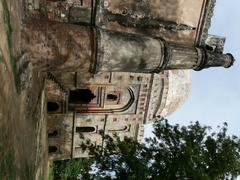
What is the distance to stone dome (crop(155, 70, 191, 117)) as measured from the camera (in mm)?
16508

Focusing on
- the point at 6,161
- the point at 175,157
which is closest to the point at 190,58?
the point at 175,157

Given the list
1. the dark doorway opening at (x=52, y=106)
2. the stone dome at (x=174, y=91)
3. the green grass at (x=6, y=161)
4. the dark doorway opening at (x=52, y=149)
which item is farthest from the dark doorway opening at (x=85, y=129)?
the green grass at (x=6, y=161)

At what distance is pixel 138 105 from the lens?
15781 mm

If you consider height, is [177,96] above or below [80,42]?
below

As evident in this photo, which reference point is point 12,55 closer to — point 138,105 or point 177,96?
point 138,105

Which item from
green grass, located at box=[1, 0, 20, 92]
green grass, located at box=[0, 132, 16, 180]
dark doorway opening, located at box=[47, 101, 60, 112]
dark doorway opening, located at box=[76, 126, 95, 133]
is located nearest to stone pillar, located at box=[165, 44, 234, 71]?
green grass, located at box=[1, 0, 20, 92]

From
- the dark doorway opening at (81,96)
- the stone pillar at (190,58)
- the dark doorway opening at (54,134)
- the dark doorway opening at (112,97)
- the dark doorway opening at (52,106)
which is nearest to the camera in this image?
the stone pillar at (190,58)

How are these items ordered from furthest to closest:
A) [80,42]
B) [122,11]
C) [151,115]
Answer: [151,115] → [122,11] → [80,42]

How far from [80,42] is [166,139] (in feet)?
12.6

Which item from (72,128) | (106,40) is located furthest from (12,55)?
(72,128)

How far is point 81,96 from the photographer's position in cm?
1508

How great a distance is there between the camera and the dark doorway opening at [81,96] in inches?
583

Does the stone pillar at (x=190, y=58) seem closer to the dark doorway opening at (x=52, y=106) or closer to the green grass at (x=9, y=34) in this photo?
the green grass at (x=9, y=34)

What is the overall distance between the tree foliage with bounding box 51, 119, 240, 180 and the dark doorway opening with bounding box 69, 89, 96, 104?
173 inches
